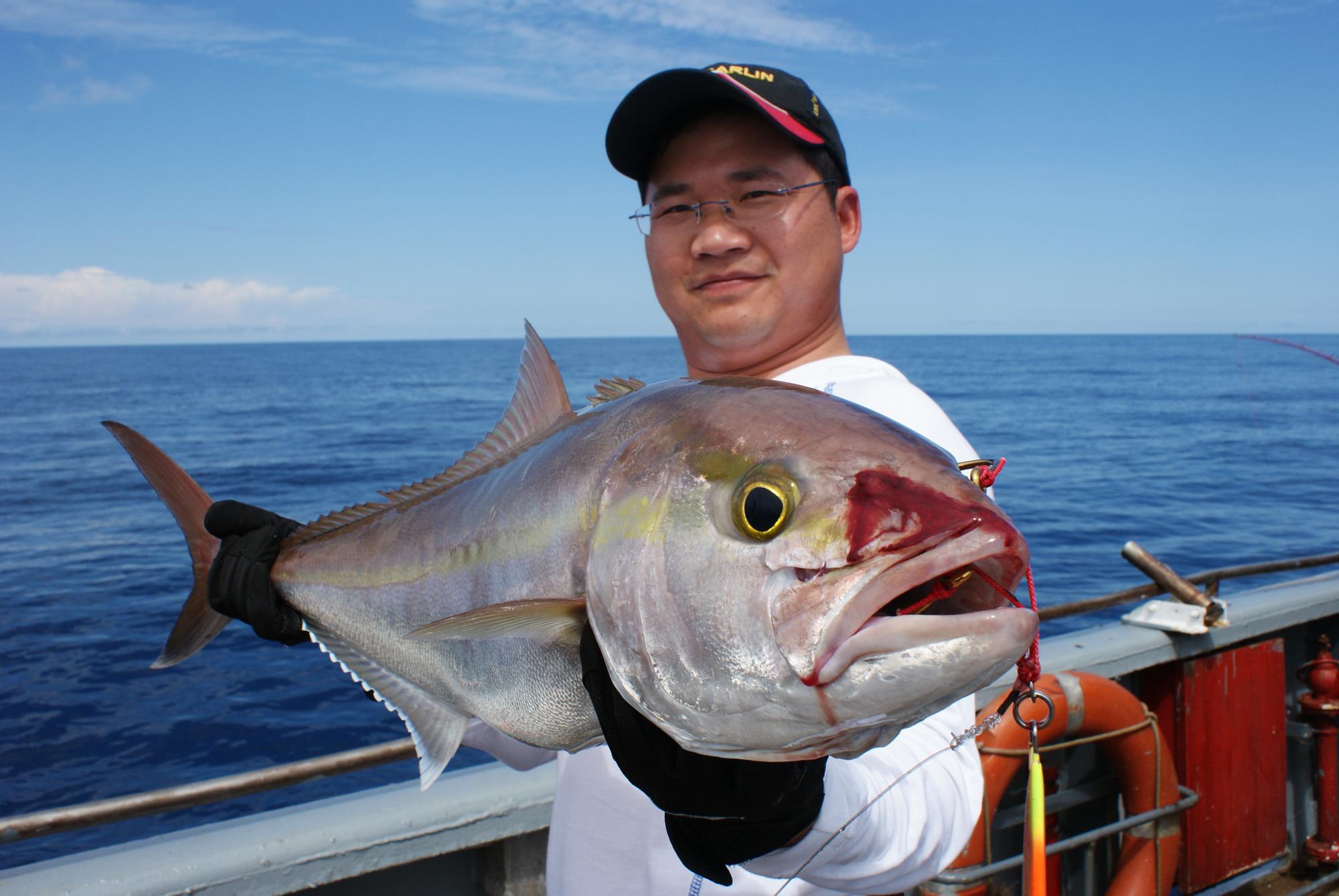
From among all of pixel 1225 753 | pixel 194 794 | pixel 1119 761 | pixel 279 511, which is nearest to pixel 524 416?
pixel 194 794

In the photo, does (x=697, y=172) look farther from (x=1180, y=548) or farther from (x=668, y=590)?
(x=1180, y=548)

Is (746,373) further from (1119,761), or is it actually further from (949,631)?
(1119,761)

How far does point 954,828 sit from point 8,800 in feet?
31.3

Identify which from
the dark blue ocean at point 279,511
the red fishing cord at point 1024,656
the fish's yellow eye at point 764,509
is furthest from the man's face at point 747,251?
the dark blue ocean at point 279,511

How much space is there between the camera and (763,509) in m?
1.05

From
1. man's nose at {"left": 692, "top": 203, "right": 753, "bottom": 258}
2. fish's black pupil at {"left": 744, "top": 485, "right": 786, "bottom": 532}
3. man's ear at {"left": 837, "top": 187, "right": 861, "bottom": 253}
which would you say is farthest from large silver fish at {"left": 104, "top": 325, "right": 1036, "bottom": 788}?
man's ear at {"left": 837, "top": 187, "right": 861, "bottom": 253}

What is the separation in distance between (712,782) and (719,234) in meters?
1.40

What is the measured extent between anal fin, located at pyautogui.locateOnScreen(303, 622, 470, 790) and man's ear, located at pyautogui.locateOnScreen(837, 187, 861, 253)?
1552mm

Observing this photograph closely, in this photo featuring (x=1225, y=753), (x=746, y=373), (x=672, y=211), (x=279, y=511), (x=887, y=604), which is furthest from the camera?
(x=279, y=511)

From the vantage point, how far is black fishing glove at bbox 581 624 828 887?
4.15ft

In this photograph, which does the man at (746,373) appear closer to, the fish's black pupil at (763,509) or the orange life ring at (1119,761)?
the fish's black pupil at (763,509)

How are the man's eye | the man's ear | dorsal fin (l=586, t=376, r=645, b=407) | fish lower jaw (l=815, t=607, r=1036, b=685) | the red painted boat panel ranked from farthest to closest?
the red painted boat panel → the man's ear → the man's eye → dorsal fin (l=586, t=376, r=645, b=407) → fish lower jaw (l=815, t=607, r=1036, b=685)

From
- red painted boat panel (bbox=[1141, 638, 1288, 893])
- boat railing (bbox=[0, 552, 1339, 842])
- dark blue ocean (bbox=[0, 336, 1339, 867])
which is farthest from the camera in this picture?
dark blue ocean (bbox=[0, 336, 1339, 867])

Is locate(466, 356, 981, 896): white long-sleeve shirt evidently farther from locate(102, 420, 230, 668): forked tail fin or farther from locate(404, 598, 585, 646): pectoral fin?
locate(102, 420, 230, 668): forked tail fin
